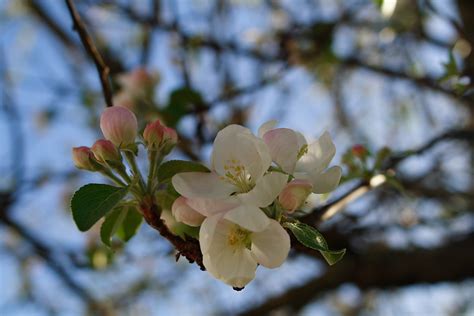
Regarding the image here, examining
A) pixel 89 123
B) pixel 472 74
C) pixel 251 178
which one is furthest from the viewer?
pixel 89 123

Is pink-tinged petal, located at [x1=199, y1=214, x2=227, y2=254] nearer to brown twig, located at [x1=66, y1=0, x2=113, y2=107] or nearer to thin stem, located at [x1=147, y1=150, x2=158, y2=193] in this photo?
thin stem, located at [x1=147, y1=150, x2=158, y2=193]

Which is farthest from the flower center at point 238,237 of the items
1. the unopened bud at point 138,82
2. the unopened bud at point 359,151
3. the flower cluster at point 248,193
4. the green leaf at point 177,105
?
the unopened bud at point 138,82

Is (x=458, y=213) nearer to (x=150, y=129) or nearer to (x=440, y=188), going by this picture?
(x=440, y=188)

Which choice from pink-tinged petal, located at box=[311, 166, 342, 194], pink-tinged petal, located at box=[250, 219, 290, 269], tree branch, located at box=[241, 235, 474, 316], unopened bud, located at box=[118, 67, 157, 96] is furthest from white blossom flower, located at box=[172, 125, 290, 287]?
tree branch, located at box=[241, 235, 474, 316]

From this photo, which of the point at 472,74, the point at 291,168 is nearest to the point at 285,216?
the point at 291,168

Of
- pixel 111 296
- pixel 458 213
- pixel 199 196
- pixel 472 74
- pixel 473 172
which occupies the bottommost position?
pixel 111 296

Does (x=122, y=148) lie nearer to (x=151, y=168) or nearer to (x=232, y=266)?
(x=151, y=168)

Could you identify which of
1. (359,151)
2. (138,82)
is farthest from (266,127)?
(138,82)

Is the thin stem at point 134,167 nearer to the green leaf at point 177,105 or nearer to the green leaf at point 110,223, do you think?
the green leaf at point 110,223
